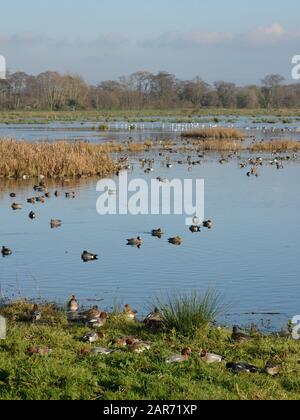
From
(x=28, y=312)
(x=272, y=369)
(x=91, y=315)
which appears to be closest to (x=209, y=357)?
(x=272, y=369)

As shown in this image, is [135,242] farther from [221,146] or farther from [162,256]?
[221,146]

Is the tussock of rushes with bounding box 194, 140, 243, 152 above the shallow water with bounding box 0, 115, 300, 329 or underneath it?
above

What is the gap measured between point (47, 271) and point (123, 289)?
5.75 feet

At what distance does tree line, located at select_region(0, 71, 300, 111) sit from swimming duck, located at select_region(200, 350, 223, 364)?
92.8 meters

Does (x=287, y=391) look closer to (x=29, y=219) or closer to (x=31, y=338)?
(x=31, y=338)

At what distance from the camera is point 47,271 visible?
A: 12141 millimetres

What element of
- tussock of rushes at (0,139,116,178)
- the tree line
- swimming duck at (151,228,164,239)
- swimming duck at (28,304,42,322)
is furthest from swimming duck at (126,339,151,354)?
the tree line

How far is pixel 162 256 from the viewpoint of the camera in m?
13.2

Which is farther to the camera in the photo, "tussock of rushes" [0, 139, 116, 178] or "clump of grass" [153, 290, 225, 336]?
"tussock of rushes" [0, 139, 116, 178]

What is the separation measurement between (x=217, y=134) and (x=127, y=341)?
1492 inches

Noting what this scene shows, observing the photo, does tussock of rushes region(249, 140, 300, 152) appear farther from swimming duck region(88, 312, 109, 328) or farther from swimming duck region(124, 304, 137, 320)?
swimming duck region(88, 312, 109, 328)

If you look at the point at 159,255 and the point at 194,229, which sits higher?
the point at 194,229

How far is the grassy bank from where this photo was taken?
562cm

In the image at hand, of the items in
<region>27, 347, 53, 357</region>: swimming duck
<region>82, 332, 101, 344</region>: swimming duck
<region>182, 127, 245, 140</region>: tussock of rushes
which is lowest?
<region>82, 332, 101, 344</region>: swimming duck
